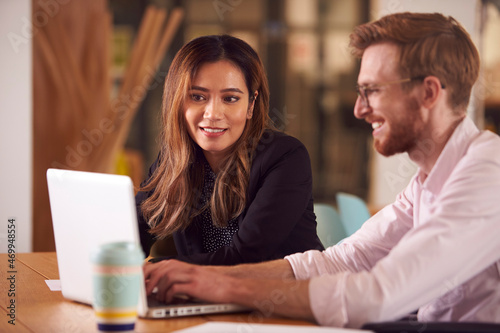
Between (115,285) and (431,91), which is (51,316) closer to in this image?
(115,285)

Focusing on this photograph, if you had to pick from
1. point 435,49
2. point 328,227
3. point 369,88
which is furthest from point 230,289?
point 328,227

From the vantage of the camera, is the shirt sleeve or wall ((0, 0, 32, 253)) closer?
the shirt sleeve

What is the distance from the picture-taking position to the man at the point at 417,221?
108 centimetres

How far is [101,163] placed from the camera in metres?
3.14

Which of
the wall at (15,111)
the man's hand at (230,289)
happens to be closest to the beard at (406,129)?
the man's hand at (230,289)

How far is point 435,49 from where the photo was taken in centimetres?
126

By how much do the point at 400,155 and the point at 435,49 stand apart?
3862 mm

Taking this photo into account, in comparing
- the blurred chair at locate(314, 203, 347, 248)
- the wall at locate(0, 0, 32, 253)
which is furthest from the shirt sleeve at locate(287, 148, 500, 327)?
the wall at locate(0, 0, 32, 253)

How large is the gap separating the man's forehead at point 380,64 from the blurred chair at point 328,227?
1.09 metres

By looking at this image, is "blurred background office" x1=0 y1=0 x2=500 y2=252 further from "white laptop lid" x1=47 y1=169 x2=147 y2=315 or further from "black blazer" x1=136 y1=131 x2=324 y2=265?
"white laptop lid" x1=47 y1=169 x2=147 y2=315

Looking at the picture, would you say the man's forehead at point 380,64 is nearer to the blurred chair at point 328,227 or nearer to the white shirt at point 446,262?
the white shirt at point 446,262

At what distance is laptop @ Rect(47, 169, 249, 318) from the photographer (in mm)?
1074

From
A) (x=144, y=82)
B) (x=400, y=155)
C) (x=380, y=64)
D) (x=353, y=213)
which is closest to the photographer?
(x=380, y=64)

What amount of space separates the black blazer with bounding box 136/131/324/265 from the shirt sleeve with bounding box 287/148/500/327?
1.72 feet
